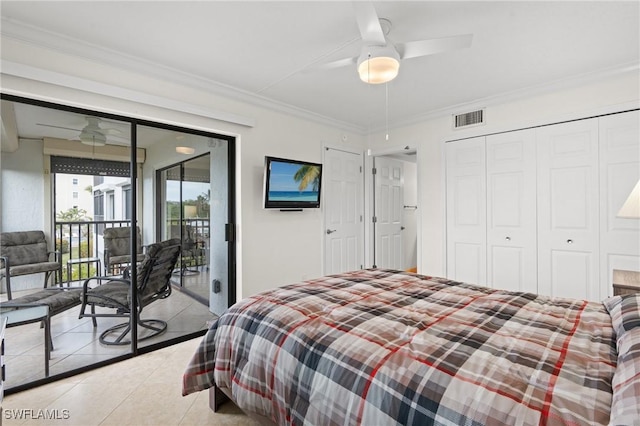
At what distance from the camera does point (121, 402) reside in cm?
196

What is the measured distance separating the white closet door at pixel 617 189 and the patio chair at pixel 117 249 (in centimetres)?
426

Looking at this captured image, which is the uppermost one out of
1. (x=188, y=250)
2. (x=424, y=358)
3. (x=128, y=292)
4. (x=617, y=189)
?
(x=617, y=189)

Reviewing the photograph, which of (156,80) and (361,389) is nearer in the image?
(361,389)

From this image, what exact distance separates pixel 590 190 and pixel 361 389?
315 cm

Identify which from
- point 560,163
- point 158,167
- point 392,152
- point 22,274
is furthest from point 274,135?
point 560,163

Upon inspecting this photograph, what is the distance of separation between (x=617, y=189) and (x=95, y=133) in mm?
4647

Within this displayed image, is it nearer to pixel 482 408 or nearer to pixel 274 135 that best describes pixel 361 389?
pixel 482 408

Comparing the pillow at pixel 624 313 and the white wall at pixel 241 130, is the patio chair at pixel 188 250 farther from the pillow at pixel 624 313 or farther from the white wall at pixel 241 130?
the pillow at pixel 624 313

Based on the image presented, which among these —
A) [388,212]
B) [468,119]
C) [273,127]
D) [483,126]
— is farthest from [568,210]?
[273,127]

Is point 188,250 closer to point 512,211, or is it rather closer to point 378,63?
point 378,63

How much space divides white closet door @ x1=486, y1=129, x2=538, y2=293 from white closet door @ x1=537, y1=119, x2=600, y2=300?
0.26 feet

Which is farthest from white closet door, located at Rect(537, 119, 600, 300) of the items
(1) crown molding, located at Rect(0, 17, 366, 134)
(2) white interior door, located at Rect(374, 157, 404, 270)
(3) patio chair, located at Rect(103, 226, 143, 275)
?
(3) patio chair, located at Rect(103, 226, 143, 275)

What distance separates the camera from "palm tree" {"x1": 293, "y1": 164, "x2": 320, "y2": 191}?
3.74m

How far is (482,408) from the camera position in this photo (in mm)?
886
